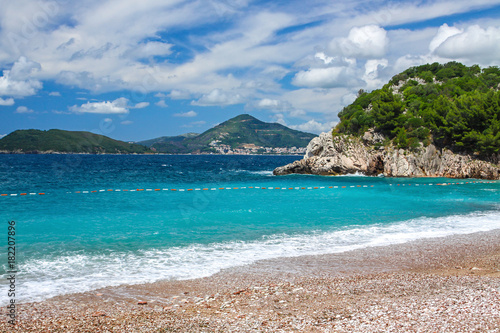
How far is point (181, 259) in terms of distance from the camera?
12.1 m

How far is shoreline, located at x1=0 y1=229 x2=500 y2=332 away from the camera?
21.9 ft

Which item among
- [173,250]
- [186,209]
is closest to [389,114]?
[186,209]

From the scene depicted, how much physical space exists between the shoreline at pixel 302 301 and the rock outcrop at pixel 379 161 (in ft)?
143

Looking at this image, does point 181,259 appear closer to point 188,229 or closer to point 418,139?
point 188,229

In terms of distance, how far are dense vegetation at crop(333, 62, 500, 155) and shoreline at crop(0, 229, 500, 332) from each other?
46.0 m

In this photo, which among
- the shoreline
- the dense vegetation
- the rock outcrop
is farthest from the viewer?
the dense vegetation

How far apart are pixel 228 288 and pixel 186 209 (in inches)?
602

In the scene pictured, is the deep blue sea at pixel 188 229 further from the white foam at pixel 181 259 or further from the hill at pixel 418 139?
the hill at pixel 418 139

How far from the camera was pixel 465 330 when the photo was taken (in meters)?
6.05

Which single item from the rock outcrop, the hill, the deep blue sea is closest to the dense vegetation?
the hill

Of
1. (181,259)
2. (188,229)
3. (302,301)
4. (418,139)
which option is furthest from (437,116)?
(302,301)

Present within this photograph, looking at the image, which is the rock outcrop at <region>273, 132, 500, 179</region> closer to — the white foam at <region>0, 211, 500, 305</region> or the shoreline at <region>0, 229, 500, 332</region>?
the white foam at <region>0, 211, 500, 305</region>

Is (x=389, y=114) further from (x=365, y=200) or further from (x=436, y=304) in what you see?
(x=436, y=304)

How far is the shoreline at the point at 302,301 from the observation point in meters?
6.67
